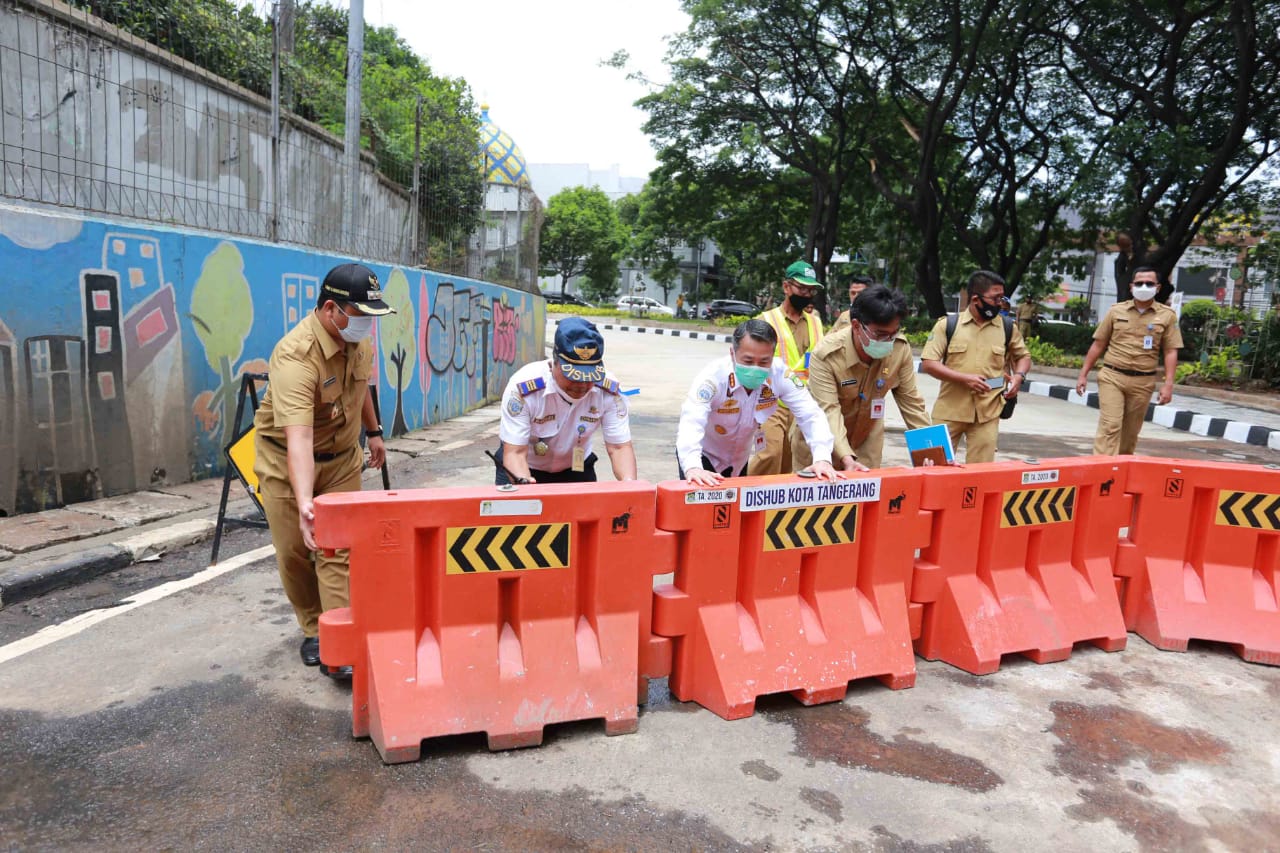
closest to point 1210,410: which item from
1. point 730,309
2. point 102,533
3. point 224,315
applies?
point 224,315

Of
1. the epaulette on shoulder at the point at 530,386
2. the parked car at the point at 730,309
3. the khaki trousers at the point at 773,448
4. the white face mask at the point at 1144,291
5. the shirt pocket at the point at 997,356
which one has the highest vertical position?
the parked car at the point at 730,309

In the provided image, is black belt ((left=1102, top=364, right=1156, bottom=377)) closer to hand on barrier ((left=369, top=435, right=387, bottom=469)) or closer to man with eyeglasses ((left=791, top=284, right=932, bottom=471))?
man with eyeglasses ((left=791, top=284, right=932, bottom=471))

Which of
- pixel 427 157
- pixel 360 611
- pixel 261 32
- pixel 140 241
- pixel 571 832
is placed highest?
pixel 261 32

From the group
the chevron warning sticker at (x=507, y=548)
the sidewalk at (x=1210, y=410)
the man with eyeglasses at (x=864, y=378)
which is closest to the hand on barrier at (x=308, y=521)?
the chevron warning sticker at (x=507, y=548)

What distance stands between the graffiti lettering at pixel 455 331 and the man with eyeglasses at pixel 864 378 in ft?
20.1

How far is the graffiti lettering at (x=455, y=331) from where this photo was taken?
33.3 ft

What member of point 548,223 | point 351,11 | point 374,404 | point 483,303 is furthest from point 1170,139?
point 548,223

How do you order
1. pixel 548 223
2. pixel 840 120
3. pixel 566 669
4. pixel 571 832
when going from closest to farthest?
1. pixel 571 832
2. pixel 566 669
3. pixel 840 120
4. pixel 548 223

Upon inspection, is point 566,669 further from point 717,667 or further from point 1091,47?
point 1091,47

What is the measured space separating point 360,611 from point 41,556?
257cm

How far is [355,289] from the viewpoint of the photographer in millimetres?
3381

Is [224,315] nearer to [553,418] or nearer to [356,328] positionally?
[356,328]

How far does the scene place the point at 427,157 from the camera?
1112 cm

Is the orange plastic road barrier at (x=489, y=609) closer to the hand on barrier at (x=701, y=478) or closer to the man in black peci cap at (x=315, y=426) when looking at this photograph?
the hand on barrier at (x=701, y=478)
